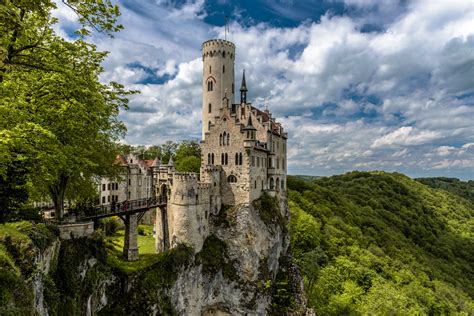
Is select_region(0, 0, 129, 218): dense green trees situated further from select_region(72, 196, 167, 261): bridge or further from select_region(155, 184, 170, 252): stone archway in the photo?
select_region(155, 184, 170, 252): stone archway

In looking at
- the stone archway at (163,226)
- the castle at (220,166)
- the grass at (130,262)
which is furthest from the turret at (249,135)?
the grass at (130,262)

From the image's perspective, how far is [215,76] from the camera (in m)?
50.7

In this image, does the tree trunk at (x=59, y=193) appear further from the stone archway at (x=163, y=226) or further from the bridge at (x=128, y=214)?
the stone archway at (x=163, y=226)

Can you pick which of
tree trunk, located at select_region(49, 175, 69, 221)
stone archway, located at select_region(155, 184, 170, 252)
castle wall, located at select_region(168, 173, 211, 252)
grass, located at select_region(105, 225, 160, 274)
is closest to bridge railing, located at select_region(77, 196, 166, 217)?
stone archway, located at select_region(155, 184, 170, 252)

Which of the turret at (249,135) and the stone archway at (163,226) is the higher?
the turret at (249,135)

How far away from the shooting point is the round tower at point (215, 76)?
5069 centimetres

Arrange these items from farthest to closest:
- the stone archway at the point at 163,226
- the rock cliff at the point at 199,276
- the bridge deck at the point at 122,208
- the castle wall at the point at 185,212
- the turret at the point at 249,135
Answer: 1. the turret at the point at 249,135
2. the stone archway at the point at 163,226
3. the castle wall at the point at 185,212
4. the bridge deck at the point at 122,208
5. the rock cliff at the point at 199,276

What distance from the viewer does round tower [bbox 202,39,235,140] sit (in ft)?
166

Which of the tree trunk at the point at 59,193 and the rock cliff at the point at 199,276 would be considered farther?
the tree trunk at the point at 59,193

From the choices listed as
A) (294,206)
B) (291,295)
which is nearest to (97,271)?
(291,295)

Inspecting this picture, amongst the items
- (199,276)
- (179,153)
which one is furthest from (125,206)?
(179,153)

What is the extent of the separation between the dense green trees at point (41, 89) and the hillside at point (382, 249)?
46553 millimetres

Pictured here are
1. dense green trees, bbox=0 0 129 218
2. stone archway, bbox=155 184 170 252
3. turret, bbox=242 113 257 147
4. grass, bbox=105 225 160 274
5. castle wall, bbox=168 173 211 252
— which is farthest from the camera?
turret, bbox=242 113 257 147

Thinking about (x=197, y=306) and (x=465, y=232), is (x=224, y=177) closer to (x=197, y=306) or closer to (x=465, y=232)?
(x=197, y=306)
